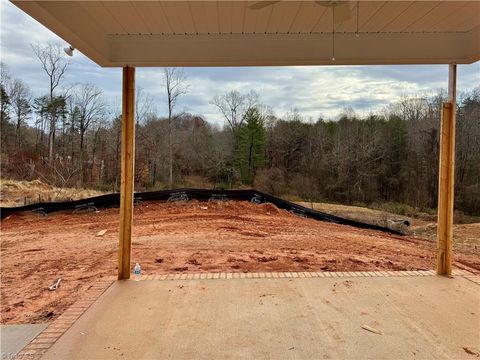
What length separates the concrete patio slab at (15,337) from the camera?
6.41 feet

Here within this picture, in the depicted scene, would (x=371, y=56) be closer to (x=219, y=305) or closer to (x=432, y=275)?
(x=432, y=275)

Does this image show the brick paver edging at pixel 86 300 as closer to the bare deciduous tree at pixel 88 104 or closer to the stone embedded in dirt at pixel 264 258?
the stone embedded in dirt at pixel 264 258

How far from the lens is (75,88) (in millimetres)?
16219

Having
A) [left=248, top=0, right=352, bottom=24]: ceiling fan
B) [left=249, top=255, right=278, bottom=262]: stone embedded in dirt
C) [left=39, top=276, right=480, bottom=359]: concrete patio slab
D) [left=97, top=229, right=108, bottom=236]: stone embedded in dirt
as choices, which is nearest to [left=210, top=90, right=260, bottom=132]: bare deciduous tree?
[left=97, top=229, right=108, bottom=236]: stone embedded in dirt

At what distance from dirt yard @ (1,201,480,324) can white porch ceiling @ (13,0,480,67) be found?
240cm

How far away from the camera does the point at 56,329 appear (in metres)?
2.24

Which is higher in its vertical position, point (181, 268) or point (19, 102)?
point (19, 102)

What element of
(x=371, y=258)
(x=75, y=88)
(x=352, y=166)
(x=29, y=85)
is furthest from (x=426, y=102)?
(x=29, y=85)

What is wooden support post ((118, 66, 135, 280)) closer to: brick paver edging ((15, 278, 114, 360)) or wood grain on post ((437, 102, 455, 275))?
brick paver edging ((15, 278, 114, 360))

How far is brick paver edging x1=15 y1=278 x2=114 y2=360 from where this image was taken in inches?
76.7

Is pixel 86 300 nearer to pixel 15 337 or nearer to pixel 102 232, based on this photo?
pixel 15 337

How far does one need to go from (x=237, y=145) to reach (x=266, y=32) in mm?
13483

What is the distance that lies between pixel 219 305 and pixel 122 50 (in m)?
2.32

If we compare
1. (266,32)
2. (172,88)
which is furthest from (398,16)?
(172,88)
